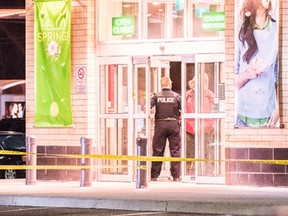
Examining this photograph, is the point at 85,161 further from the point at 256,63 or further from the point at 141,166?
the point at 256,63

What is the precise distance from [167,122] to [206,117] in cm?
97

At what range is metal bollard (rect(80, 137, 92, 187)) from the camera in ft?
68.9

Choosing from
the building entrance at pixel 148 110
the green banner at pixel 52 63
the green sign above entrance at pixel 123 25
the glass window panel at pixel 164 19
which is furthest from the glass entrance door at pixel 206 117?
the green banner at pixel 52 63

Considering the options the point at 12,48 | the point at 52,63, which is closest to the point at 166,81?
the point at 52,63

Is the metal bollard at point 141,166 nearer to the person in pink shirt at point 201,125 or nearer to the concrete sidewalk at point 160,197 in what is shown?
the concrete sidewalk at point 160,197

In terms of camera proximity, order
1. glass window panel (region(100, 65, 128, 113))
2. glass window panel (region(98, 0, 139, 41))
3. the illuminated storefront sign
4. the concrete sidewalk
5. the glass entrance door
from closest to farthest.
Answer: the concrete sidewalk
the illuminated storefront sign
the glass entrance door
glass window panel (region(98, 0, 139, 41))
glass window panel (region(100, 65, 128, 113))

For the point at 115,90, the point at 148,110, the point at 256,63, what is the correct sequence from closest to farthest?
the point at 256,63 < the point at 148,110 < the point at 115,90

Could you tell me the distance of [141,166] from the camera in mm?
20625

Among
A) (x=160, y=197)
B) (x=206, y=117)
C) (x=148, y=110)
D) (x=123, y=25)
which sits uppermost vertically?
(x=123, y=25)

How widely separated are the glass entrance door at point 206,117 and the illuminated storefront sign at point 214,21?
0.54 meters

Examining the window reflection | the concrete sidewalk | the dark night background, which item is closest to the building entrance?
the window reflection

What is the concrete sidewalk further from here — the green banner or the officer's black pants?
the green banner

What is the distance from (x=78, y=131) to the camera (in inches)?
886

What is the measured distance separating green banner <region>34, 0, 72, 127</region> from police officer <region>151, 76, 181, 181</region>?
1.79 meters
